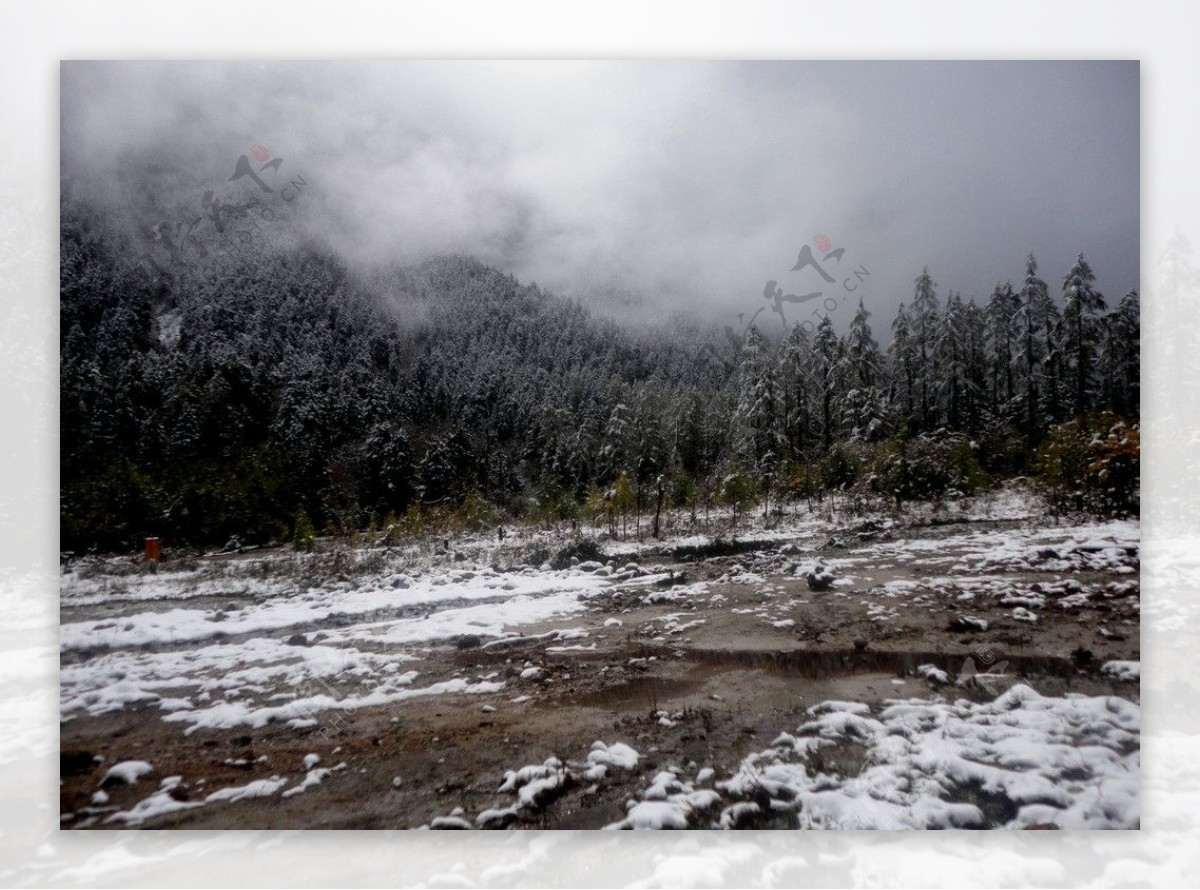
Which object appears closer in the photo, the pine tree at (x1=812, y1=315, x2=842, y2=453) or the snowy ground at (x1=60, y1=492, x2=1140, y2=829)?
the snowy ground at (x1=60, y1=492, x2=1140, y2=829)

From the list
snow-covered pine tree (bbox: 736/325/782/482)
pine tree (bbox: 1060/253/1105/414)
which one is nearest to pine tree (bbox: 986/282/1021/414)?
pine tree (bbox: 1060/253/1105/414)

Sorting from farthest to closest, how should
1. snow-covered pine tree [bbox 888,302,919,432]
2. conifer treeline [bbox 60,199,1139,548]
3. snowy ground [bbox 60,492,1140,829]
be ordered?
snow-covered pine tree [bbox 888,302,919,432], conifer treeline [bbox 60,199,1139,548], snowy ground [bbox 60,492,1140,829]

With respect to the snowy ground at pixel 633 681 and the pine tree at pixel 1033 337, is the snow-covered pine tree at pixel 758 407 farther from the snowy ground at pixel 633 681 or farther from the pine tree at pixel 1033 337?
the pine tree at pixel 1033 337

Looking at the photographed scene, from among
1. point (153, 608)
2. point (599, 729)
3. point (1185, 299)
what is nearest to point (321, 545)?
point (153, 608)

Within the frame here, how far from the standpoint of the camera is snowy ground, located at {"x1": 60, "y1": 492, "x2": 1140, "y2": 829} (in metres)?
3.15

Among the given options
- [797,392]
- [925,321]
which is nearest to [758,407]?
[797,392]

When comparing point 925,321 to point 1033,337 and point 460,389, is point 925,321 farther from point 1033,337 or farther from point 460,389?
point 460,389

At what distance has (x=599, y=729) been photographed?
326cm

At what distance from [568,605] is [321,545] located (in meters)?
1.50

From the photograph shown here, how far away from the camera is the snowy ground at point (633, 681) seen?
10.3ft

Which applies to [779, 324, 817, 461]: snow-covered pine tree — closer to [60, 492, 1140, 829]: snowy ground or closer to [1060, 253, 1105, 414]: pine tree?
[60, 492, 1140, 829]: snowy ground

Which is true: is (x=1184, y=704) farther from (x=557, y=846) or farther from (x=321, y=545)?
(x=321, y=545)

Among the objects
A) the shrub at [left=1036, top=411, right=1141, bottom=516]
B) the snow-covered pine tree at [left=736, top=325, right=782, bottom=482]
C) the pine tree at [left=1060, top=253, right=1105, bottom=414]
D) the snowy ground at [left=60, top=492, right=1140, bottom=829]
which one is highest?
the pine tree at [left=1060, top=253, right=1105, bottom=414]

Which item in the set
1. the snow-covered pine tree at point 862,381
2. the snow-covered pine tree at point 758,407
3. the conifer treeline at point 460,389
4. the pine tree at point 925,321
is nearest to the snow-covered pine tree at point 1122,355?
the conifer treeline at point 460,389
